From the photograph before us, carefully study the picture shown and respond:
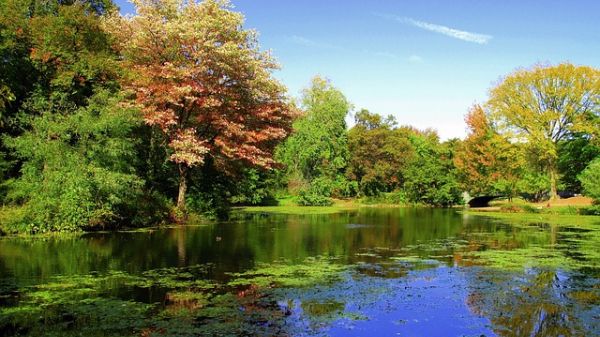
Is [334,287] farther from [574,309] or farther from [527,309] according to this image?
[574,309]

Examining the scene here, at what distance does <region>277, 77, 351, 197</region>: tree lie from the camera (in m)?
55.8

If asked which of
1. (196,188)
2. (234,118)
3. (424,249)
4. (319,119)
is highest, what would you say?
(319,119)

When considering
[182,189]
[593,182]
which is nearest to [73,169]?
[182,189]

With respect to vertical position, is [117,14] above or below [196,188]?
above

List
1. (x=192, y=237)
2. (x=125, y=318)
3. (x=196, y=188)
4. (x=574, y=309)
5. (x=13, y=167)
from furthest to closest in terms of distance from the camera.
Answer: (x=196, y=188), (x=13, y=167), (x=192, y=237), (x=574, y=309), (x=125, y=318)

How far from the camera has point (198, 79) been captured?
80.2 feet

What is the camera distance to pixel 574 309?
8.27 m

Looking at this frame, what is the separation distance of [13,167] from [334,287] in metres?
16.8

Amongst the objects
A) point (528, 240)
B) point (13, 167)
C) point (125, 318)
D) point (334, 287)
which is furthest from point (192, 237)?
point (528, 240)

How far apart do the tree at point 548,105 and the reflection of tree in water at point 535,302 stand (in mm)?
33584

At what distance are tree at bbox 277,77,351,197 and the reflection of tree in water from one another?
43741 millimetres

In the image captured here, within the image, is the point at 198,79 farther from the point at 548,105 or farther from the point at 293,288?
the point at 548,105

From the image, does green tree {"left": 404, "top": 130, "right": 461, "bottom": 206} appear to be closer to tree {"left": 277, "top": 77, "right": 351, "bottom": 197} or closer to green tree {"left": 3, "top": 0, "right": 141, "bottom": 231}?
tree {"left": 277, "top": 77, "right": 351, "bottom": 197}

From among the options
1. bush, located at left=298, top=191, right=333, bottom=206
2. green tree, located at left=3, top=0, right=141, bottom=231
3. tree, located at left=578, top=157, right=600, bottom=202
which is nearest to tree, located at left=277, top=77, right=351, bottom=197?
bush, located at left=298, top=191, right=333, bottom=206
